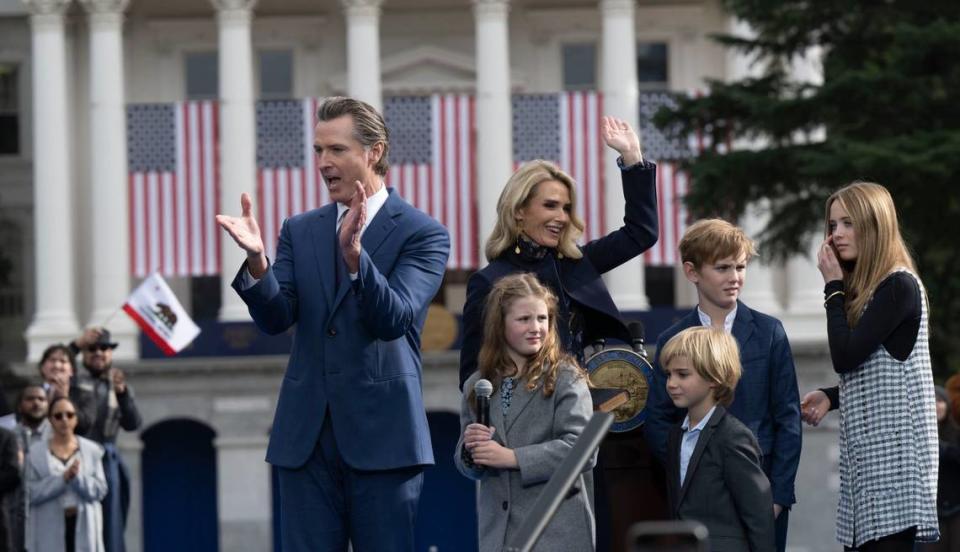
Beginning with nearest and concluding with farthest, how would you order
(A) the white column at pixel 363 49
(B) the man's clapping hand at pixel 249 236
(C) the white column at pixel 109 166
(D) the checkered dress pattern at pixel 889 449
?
(B) the man's clapping hand at pixel 249 236
(D) the checkered dress pattern at pixel 889 449
(C) the white column at pixel 109 166
(A) the white column at pixel 363 49

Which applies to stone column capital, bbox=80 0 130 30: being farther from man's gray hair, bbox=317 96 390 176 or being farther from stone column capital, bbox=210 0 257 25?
man's gray hair, bbox=317 96 390 176

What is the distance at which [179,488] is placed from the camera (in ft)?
129

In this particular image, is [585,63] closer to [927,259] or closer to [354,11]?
[354,11]

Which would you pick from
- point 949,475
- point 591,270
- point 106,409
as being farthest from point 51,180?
point 591,270

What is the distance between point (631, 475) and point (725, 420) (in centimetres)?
59

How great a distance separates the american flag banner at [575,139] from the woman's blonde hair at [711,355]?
28725 millimetres

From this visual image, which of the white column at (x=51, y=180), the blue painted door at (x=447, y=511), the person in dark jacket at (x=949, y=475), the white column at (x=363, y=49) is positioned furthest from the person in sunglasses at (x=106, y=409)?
the white column at (x=51, y=180)

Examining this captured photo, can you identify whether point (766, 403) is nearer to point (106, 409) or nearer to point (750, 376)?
point (750, 376)

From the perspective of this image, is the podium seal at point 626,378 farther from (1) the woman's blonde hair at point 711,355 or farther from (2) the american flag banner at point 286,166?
(2) the american flag banner at point 286,166

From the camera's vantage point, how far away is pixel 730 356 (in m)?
7.71

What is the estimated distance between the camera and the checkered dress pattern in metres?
7.58

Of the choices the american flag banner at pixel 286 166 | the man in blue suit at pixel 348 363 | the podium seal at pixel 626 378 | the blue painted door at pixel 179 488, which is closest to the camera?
the man in blue suit at pixel 348 363

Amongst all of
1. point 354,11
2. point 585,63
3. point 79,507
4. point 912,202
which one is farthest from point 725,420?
point 585,63

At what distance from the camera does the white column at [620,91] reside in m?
39.2
